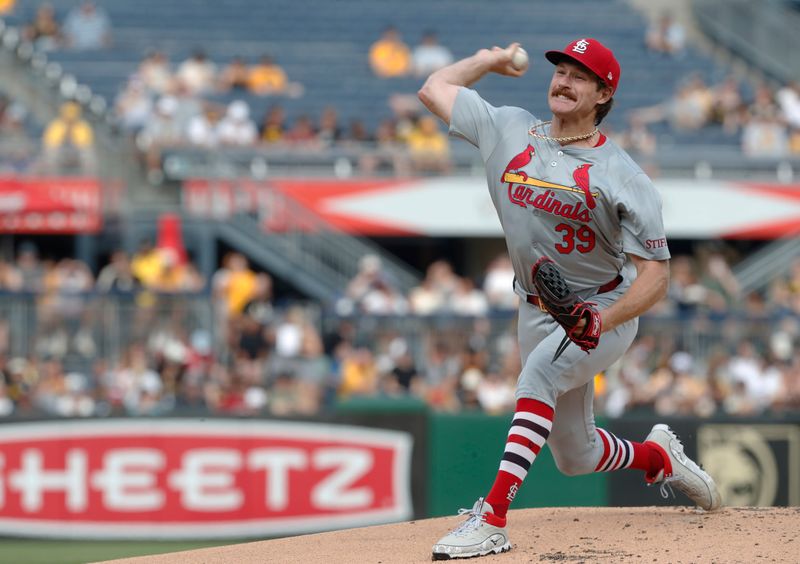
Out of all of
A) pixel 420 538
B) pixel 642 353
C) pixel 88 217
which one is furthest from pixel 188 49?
pixel 420 538

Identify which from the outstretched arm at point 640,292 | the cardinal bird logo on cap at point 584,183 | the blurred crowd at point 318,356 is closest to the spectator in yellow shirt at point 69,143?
the blurred crowd at point 318,356

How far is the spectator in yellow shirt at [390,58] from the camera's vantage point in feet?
66.4

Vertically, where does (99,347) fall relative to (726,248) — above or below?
below

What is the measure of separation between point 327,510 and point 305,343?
243cm

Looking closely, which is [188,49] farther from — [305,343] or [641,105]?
[305,343]

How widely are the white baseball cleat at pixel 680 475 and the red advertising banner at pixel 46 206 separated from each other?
10.0 metres

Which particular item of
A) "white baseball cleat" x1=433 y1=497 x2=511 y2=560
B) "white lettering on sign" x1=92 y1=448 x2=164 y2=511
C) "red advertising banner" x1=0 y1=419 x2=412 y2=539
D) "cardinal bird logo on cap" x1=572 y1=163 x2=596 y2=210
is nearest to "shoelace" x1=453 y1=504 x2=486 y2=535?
"white baseball cleat" x1=433 y1=497 x2=511 y2=560

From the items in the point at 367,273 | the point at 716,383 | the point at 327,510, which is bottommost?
the point at 327,510

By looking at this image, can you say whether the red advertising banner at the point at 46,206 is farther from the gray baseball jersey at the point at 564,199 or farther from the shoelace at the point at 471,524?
the shoelace at the point at 471,524

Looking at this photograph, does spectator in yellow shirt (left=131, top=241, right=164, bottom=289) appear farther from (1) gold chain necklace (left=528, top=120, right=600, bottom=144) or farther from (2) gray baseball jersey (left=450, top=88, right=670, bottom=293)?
(1) gold chain necklace (left=528, top=120, right=600, bottom=144)

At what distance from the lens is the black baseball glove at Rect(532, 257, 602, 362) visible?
555 centimetres

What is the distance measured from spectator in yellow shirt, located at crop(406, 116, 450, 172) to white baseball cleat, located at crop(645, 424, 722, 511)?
403 inches

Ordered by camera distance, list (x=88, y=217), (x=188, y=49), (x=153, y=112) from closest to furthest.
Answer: (x=88, y=217) < (x=153, y=112) < (x=188, y=49)

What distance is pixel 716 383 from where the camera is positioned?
1323 cm
